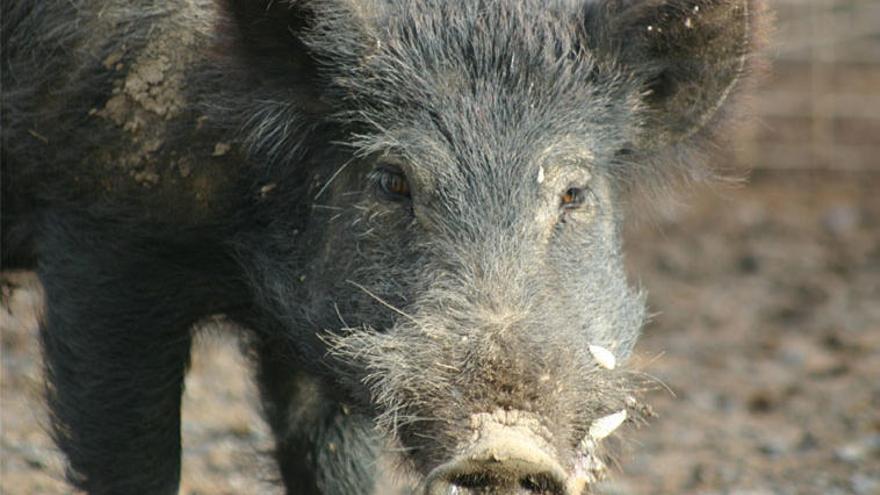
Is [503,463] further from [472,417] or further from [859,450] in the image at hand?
[859,450]

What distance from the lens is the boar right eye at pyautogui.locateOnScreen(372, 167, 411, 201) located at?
13.1 ft

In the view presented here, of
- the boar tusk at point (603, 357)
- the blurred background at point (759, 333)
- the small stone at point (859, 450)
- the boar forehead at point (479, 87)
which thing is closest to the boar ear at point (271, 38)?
the boar forehead at point (479, 87)

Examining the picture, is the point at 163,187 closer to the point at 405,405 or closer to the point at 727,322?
the point at 405,405

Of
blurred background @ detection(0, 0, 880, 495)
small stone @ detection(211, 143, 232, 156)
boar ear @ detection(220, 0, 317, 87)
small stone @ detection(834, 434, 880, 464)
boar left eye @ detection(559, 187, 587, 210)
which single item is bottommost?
blurred background @ detection(0, 0, 880, 495)

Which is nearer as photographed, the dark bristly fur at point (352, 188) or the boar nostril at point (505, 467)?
the boar nostril at point (505, 467)

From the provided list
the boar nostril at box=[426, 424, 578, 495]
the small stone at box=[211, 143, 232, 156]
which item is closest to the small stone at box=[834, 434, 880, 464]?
the small stone at box=[211, 143, 232, 156]

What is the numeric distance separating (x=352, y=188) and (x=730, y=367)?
14.0ft

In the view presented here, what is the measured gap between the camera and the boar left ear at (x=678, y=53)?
165 inches

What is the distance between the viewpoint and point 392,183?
4.03 metres

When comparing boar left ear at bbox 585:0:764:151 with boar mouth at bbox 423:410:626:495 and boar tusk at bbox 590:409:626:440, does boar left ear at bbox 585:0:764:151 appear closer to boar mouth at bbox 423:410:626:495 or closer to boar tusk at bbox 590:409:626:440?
boar tusk at bbox 590:409:626:440

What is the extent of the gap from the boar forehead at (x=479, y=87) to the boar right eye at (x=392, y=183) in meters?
0.06

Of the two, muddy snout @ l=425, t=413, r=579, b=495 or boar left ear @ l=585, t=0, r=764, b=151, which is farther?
boar left ear @ l=585, t=0, r=764, b=151

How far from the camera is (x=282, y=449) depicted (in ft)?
16.9

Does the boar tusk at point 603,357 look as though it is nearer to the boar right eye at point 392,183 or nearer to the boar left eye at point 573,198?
the boar left eye at point 573,198
